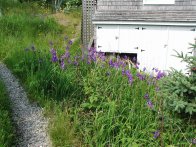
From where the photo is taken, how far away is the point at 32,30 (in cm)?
1088

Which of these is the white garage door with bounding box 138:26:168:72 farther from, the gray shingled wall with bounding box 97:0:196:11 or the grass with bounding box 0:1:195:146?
the grass with bounding box 0:1:195:146

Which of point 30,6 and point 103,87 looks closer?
point 103,87

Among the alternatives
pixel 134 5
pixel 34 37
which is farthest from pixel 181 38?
pixel 34 37

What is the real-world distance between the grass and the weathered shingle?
4.47 m

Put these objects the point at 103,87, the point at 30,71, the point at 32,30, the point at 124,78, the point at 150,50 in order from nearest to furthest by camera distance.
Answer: the point at 103,87, the point at 124,78, the point at 30,71, the point at 150,50, the point at 32,30

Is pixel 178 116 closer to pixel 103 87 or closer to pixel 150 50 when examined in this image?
pixel 103 87

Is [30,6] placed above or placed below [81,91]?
above

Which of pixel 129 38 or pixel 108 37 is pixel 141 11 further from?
pixel 108 37

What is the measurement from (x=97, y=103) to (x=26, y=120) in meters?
1.16

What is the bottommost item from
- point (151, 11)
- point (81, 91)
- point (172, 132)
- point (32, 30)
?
point (172, 132)

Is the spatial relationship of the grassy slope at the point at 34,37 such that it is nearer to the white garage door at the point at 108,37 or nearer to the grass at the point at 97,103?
the grass at the point at 97,103

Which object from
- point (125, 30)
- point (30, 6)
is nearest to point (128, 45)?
point (125, 30)

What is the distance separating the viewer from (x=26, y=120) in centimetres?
418

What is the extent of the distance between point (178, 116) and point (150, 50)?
611cm
